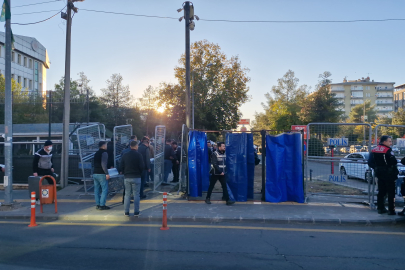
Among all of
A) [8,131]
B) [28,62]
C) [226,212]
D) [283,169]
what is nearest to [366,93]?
[28,62]

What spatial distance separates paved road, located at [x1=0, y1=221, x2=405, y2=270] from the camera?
5.48 meters

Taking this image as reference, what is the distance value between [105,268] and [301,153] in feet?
21.6

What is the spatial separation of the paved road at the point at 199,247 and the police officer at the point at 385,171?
89 cm

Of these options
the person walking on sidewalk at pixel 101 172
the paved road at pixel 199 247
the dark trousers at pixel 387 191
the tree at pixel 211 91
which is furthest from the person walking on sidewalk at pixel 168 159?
the tree at pixel 211 91

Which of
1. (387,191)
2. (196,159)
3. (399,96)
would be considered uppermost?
(399,96)

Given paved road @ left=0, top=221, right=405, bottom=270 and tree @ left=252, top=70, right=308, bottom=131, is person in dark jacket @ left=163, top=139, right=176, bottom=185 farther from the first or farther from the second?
tree @ left=252, top=70, right=308, bottom=131

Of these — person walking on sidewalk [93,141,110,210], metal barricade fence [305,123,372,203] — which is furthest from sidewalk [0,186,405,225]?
metal barricade fence [305,123,372,203]

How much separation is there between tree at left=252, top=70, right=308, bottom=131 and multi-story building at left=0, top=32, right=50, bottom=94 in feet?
111

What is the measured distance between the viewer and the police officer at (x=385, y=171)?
28.1 ft

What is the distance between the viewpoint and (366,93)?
314 feet

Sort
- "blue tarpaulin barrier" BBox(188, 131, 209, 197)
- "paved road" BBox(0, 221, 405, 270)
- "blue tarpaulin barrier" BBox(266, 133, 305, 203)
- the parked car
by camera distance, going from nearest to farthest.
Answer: "paved road" BBox(0, 221, 405, 270) → "blue tarpaulin barrier" BBox(266, 133, 305, 203) → the parked car → "blue tarpaulin barrier" BBox(188, 131, 209, 197)

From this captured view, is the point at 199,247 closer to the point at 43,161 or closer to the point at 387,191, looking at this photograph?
the point at 387,191

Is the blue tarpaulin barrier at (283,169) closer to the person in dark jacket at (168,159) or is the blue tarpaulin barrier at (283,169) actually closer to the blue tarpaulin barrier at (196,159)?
the blue tarpaulin barrier at (196,159)

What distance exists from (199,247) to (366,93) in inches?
3966
